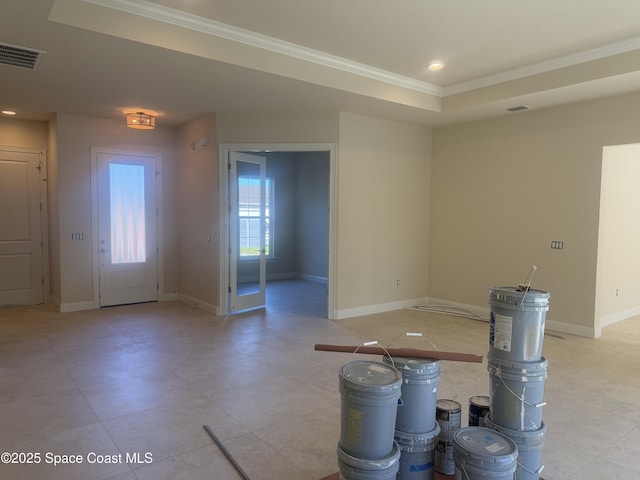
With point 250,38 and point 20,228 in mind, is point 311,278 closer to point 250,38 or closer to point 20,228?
point 20,228

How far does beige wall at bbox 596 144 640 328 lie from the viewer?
18.1 feet

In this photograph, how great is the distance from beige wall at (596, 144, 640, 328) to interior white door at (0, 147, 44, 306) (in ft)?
27.4

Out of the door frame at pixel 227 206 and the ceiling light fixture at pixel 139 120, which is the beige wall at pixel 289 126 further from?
the ceiling light fixture at pixel 139 120

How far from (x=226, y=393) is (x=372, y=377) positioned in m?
1.95

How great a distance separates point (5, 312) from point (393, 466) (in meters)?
6.69

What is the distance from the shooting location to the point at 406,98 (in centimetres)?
565

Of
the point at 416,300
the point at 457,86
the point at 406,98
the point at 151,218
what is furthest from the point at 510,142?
the point at 151,218

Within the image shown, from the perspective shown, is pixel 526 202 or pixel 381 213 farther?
pixel 381 213

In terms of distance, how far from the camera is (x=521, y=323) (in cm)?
231

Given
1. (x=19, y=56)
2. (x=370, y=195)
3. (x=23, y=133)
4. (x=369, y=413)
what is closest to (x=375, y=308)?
(x=370, y=195)

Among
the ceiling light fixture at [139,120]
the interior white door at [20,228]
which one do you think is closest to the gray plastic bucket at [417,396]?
the ceiling light fixture at [139,120]

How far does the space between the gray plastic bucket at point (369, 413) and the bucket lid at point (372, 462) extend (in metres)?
0.02

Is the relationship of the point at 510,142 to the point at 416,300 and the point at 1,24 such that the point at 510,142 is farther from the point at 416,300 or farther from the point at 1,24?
the point at 1,24

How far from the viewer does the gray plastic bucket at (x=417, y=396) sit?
215cm
